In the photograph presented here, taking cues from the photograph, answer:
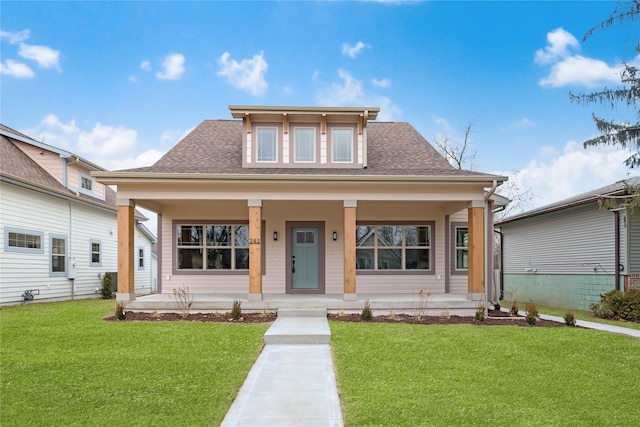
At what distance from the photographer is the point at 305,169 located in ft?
39.8

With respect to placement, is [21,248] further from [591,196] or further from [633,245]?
[633,245]

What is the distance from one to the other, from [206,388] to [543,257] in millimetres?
14748

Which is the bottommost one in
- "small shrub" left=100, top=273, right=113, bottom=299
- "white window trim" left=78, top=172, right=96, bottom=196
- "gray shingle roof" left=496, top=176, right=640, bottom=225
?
"small shrub" left=100, top=273, right=113, bottom=299

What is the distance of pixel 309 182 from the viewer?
10.7 metres

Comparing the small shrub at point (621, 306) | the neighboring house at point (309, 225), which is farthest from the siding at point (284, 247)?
the small shrub at point (621, 306)

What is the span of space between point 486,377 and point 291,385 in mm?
2415

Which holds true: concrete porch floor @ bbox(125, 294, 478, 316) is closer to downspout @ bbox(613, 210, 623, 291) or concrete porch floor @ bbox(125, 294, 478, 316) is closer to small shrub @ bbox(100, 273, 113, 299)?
downspout @ bbox(613, 210, 623, 291)

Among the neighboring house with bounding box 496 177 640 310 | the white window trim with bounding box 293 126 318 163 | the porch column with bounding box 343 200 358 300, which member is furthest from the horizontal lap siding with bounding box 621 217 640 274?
the white window trim with bounding box 293 126 318 163

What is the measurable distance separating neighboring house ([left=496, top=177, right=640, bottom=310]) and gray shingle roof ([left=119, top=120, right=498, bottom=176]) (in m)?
4.70

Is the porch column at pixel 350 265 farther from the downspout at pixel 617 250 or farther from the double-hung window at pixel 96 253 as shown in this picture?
the double-hung window at pixel 96 253

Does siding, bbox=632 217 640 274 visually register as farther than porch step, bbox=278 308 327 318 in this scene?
Yes

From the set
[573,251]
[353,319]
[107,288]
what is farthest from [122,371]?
[573,251]

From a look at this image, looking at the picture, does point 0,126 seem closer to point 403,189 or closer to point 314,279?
point 314,279

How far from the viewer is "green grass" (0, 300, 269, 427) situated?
4.32m
